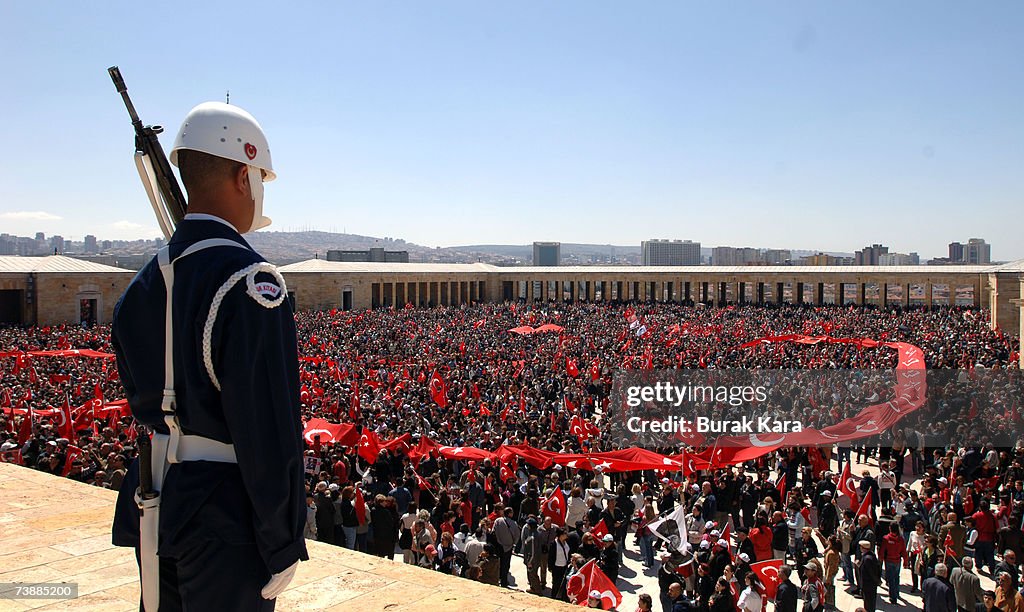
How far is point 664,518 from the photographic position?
395 inches

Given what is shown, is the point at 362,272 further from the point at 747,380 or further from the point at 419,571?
the point at 419,571

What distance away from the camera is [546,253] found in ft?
577

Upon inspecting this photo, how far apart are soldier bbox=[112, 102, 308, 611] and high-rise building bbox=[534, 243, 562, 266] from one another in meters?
168

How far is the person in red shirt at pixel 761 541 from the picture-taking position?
9.07m

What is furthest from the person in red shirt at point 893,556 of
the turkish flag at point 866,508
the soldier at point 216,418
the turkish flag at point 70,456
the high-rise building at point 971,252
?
the high-rise building at point 971,252

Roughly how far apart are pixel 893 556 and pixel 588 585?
4.07 metres

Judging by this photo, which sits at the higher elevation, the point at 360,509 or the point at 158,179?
the point at 158,179

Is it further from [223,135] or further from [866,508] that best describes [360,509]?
[223,135]

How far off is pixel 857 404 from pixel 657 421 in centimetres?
478

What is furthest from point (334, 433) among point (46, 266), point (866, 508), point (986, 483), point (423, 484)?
point (46, 266)

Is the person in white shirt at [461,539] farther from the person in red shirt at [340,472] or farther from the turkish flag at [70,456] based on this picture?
the turkish flag at [70,456]

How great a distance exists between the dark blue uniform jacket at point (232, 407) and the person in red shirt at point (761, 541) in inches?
323

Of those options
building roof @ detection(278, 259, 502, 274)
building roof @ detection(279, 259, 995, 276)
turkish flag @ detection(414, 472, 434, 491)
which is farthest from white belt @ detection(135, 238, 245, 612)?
building roof @ detection(279, 259, 995, 276)

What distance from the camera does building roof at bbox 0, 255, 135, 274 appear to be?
123 ft
